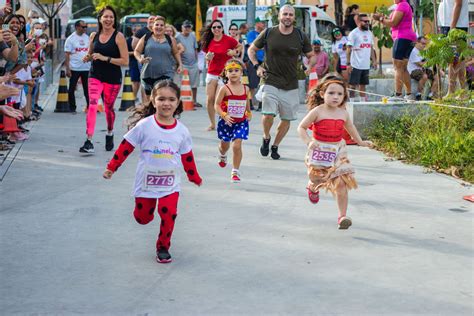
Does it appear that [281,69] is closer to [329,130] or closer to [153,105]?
[329,130]

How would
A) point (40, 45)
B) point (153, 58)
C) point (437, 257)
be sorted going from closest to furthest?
point (437, 257) < point (153, 58) < point (40, 45)

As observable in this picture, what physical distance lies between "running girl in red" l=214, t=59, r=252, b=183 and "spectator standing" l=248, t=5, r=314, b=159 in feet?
4.30

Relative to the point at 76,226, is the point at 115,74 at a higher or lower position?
higher

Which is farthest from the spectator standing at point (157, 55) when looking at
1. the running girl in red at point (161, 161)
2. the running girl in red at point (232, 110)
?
the running girl in red at point (161, 161)

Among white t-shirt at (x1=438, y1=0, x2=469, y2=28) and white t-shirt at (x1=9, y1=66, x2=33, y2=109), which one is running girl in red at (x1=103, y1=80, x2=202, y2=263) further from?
white t-shirt at (x1=9, y1=66, x2=33, y2=109)

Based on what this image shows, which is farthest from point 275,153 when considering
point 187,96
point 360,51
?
point 187,96

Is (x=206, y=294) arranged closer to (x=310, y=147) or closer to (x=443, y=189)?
(x=310, y=147)

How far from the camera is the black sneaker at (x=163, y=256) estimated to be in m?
6.51

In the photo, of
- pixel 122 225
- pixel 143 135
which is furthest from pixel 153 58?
pixel 143 135

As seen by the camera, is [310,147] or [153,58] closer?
[310,147]

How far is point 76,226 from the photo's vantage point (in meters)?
7.72

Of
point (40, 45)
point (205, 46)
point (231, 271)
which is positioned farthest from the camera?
point (40, 45)

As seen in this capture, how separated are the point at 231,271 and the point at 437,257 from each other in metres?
1.57

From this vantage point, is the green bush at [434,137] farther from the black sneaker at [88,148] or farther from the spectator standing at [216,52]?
the black sneaker at [88,148]
